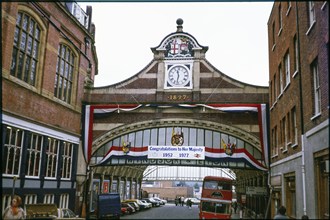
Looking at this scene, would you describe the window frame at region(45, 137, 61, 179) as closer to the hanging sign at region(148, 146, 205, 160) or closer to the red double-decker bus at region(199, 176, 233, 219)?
the hanging sign at region(148, 146, 205, 160)

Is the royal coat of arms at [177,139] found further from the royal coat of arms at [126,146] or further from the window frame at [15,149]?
the window frame at [15,149]

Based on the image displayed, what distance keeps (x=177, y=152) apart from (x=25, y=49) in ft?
43.2

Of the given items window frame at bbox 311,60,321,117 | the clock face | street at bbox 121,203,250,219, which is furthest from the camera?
the clock face

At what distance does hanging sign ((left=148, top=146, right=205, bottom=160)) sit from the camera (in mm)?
28891

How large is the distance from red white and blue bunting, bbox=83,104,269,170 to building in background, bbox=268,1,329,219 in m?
3.66

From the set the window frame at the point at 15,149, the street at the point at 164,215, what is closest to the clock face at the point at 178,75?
the street at the point at 164,215

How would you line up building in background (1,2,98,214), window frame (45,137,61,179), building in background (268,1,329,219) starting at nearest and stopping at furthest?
building in background (268,1,329,219), building in background (1,2,98,214), window frame (45,137,61,179)

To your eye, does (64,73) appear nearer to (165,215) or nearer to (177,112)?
(177,112)

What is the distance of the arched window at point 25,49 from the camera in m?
22.7

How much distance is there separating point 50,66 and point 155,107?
8634mm

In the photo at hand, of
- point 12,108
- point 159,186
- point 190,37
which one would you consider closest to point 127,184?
point 190,37

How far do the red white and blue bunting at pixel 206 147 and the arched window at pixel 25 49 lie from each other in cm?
692

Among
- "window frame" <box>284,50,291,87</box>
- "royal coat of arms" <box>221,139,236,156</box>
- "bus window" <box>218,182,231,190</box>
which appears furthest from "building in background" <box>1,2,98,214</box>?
"window frame" <box>284,50,291,87</box>

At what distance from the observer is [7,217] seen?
1377 cm
